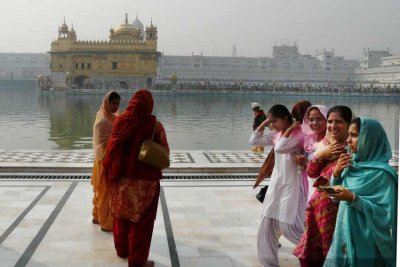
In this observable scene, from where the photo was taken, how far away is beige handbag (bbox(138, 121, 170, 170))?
2332 millimetres

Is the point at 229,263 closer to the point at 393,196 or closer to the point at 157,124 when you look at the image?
the point at 157,124

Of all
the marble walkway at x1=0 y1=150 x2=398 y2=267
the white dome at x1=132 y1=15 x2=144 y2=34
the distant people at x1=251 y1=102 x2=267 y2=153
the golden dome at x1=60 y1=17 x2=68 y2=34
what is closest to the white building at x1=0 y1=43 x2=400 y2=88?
the white dome at x1=132 y1=15 x2=144 y2=34

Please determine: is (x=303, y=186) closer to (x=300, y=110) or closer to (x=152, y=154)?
(x=300, y=110)

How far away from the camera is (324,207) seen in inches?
74.3

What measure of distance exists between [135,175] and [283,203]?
74cm

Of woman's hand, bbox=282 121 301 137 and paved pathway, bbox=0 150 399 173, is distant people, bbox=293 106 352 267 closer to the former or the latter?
woman's hand, bbox=282 121 301 137

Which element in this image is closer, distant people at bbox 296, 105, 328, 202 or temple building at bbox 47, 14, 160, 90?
distant people at bbox 296, 105, 328, 202

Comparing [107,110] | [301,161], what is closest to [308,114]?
[301,161]

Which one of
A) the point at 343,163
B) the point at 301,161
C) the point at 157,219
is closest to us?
the point at 343,163

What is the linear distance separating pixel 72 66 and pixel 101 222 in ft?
120

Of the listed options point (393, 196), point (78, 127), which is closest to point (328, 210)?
point (393, 196)

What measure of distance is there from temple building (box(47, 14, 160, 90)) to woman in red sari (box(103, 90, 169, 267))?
35.0 meters

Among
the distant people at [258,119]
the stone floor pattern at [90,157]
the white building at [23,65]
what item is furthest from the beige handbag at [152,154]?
the white building at [23,65]

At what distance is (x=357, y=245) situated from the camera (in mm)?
1620
